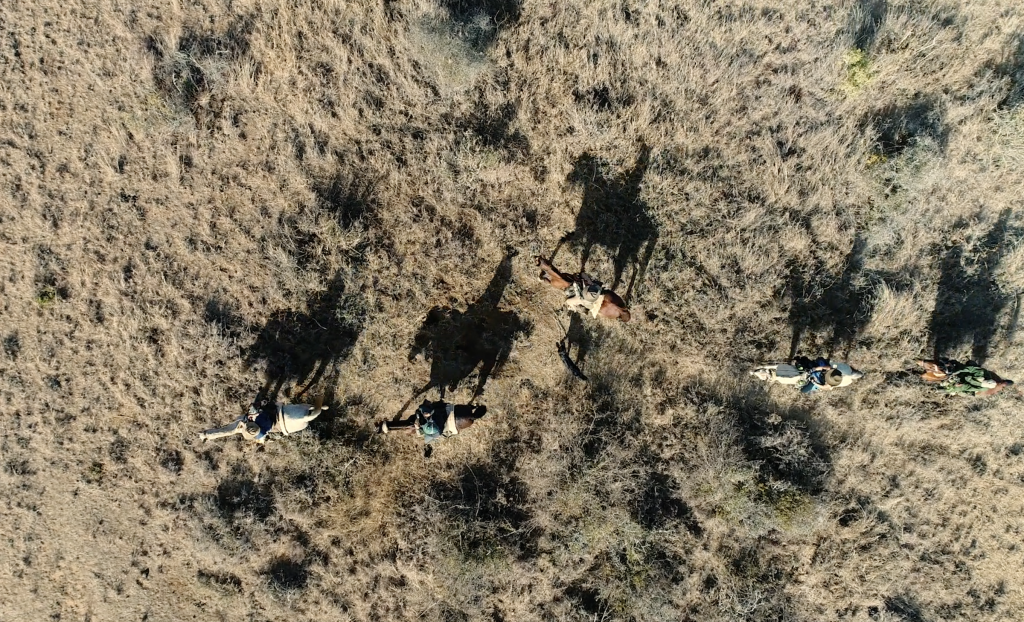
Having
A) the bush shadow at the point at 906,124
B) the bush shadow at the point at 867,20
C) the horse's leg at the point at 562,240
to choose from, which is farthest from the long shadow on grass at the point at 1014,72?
the horse's leg at the point at 562,240

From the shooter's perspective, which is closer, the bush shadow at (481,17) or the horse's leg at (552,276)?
the bush shadow at (481,17)

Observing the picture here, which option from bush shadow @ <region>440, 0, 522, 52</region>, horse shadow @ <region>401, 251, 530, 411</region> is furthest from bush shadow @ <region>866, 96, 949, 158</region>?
horse shadow @ <region>401, 251, 530, 411</region>

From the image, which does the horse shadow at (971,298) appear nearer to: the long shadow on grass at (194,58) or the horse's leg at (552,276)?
the horse's leg at (552,276)

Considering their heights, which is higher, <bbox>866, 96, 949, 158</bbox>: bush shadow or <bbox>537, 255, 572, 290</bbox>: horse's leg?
<bbox>866, 96, 949, 158</bbox>: bush shadow

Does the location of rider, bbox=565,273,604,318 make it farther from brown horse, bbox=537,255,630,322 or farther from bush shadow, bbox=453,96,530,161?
bush shadow, bbox=453,96,530,161

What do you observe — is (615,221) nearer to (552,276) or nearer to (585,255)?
(585,255)
